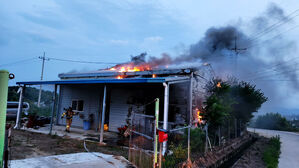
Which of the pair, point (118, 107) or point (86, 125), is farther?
point (86, 125)

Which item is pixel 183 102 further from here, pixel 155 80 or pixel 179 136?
pixel 155 80

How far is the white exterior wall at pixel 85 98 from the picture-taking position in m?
14.6

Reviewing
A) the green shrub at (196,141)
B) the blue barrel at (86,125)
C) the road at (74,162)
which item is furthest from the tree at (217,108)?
the blue barrel at (86,125)

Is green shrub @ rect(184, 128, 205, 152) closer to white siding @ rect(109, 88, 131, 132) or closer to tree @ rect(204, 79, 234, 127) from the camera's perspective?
tree @ rect(204, 79, 234, 127)

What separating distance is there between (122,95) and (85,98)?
3533 millimetres

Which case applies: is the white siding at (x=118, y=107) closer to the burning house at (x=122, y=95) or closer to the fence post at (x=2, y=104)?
the burning house at (x=122, y=95)

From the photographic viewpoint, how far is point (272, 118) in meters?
30.8

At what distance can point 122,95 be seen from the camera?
1363cm

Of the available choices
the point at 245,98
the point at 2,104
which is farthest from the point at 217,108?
the point at 2,104

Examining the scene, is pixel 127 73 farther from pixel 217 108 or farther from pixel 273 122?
pixel 273 122

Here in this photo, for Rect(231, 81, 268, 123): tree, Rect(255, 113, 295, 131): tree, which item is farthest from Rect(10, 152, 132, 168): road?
Rect(255, 113, 295, 131): tree

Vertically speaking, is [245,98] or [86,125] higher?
[245,98]

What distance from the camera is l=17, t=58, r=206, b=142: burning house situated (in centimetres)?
1146

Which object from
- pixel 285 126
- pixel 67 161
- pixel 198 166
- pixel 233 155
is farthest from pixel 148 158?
pixel 285 126
